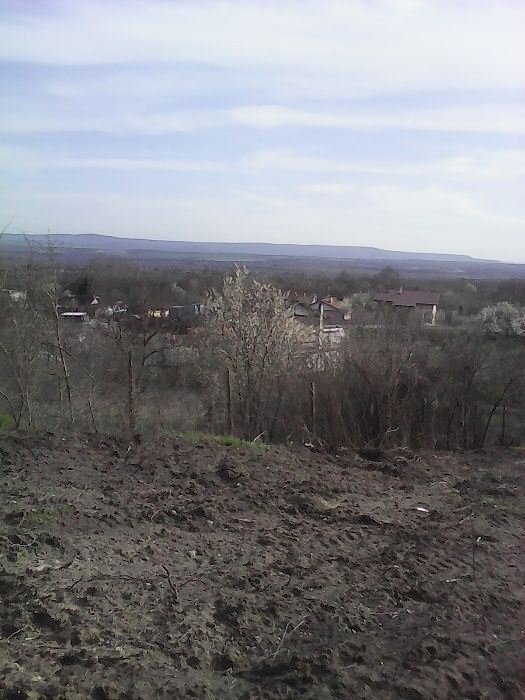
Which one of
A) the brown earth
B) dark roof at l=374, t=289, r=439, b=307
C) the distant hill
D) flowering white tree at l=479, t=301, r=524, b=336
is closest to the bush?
the brown earth

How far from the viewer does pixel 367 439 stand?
11.1 m

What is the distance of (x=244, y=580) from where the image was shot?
4367 mm

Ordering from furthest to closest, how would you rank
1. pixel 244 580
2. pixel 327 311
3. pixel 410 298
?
pixel 410 298 → pixel 327 311 → pixel 244 580

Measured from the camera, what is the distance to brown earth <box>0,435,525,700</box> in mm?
3301

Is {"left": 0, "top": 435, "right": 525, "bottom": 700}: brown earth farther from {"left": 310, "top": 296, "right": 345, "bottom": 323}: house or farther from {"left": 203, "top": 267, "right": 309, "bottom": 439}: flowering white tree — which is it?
{"left": 310, "top": 296, "right": 345, "bottom": 323}: house

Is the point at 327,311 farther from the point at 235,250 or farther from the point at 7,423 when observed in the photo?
the point at 235,250

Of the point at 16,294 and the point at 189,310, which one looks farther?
the point at 189,310

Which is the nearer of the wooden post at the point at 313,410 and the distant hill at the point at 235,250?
the wooden post at the point at 313,410

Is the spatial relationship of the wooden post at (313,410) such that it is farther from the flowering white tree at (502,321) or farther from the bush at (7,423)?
the flowering white tree at (502,321)

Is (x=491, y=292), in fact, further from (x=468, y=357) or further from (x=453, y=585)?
(x=453, y=585)

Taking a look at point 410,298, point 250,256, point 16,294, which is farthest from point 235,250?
point 16,294

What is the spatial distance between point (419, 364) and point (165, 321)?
549 centimetres

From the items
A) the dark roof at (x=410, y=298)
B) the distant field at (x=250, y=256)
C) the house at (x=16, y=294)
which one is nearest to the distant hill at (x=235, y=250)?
the distant field at (x=250, y=256)

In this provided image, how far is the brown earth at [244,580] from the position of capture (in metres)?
3.30
